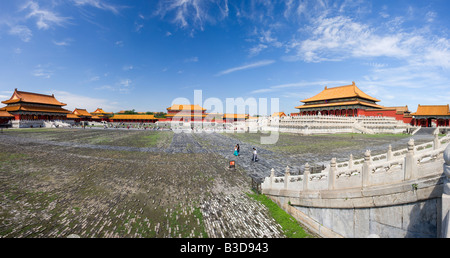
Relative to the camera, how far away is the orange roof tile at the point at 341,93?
159 ft

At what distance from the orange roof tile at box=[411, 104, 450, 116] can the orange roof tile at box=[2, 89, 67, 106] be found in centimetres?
10232

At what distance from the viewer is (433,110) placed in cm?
4112

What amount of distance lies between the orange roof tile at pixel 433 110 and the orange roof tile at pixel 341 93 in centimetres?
1020

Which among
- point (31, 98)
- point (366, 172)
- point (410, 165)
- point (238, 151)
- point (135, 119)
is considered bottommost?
point (238, 151)

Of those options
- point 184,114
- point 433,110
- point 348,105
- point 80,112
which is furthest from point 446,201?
point 80,112

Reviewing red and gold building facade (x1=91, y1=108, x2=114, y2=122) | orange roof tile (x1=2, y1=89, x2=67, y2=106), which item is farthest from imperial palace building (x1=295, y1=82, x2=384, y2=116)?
orange roof tile (x1=2, y1=89, x2=67, y2=106)

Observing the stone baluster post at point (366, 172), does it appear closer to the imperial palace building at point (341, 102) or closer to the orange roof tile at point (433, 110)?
the imperial palace building at point (341, 102)

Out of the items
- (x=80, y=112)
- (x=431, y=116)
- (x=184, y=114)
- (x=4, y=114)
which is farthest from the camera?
(x=80, y=112)

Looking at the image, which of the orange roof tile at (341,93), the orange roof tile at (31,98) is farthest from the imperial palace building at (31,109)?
the orange roof tile at (341,93)

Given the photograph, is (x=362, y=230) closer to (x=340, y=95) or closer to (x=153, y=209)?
(x=153, y=209)

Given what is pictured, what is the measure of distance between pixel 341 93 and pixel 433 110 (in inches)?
713

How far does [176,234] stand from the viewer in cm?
544

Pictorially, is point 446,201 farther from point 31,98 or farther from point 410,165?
point 31,98

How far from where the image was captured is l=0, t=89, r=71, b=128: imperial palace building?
171 feet
